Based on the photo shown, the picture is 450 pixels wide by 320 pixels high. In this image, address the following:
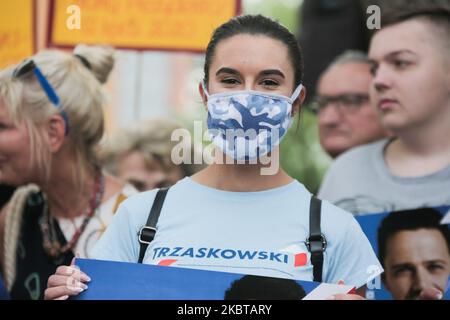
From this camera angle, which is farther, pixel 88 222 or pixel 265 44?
pixel 88 222

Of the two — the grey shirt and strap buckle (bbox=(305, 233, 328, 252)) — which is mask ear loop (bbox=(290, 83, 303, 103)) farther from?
the grey shirt

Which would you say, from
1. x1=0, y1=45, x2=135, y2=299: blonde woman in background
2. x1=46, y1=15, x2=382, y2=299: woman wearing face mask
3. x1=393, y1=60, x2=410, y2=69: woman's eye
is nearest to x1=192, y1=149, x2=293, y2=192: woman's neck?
x1=46, y1=15, x2=382, y2=299: woman wearing face mask

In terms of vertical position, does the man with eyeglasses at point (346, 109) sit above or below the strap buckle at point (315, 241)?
above

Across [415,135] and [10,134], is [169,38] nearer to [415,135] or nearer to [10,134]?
[10,134]

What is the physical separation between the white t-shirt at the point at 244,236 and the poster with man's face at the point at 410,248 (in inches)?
43.8

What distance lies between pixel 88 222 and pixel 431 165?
1761 mm

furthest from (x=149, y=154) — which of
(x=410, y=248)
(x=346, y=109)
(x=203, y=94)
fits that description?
(x=203, y=94)

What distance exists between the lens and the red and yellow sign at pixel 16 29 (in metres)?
4.61

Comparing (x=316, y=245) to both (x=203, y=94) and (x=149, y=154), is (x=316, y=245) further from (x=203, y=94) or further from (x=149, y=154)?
(x=149, y=154)

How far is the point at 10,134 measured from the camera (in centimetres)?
A: 414

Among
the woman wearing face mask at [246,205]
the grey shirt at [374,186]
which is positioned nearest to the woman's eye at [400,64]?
the grey shirt at [374,186]

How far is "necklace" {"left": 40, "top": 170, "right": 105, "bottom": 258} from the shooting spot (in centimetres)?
421

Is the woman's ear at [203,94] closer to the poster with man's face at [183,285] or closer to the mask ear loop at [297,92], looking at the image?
the mask ear loop at [297,92]
